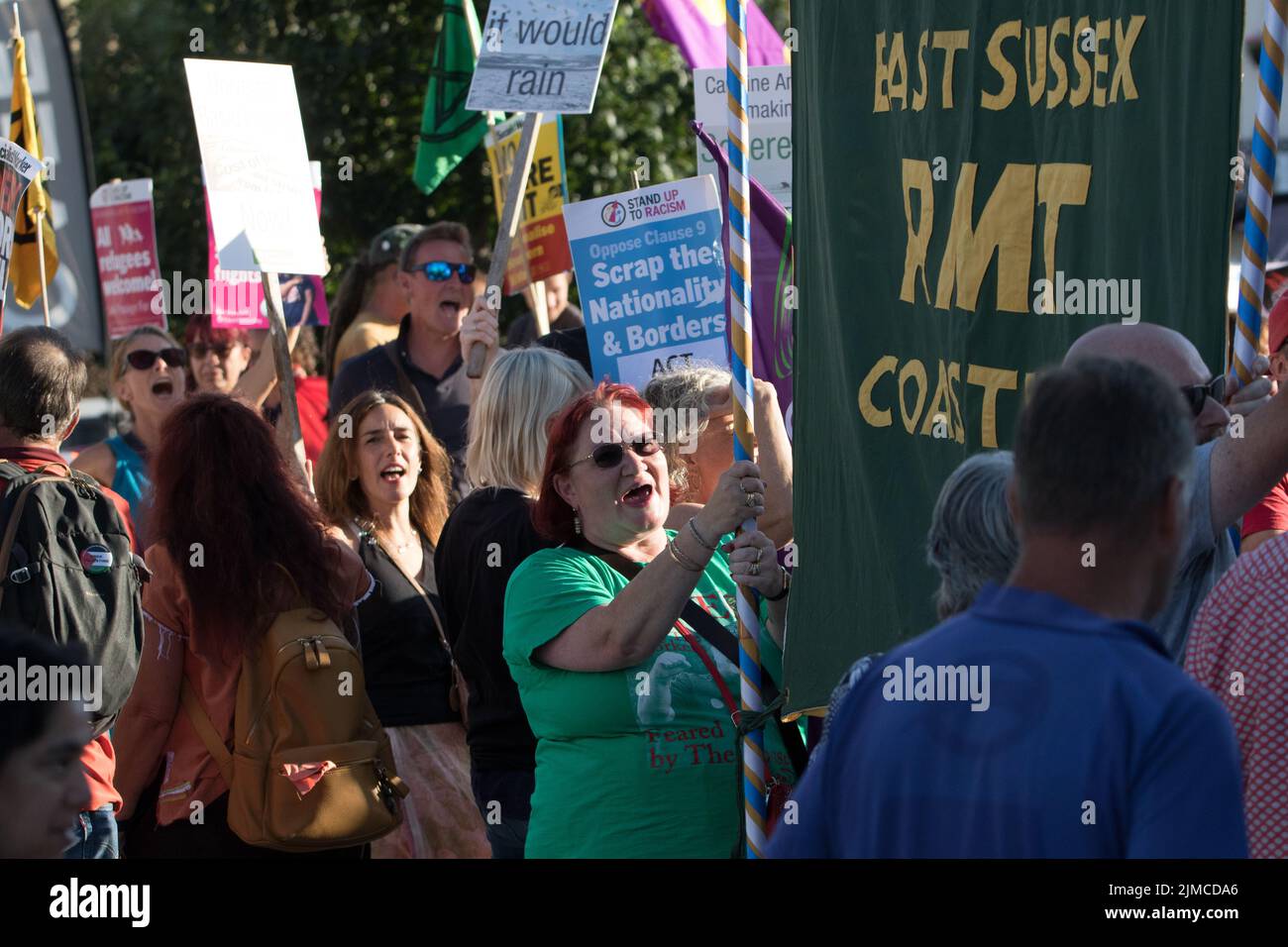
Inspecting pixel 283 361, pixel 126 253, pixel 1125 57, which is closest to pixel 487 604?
pixel 1125 57

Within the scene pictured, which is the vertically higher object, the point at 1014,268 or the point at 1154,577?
the point at 1014,268

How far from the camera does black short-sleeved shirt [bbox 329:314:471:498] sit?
6633 mm

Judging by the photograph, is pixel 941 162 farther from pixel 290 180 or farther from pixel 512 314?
pixel 512 314

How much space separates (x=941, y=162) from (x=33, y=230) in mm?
5193

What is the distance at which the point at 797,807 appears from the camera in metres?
2.28

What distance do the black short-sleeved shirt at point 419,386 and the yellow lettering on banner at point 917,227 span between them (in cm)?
311

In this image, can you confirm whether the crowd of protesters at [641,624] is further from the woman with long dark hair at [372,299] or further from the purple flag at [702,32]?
the purple flag at [702,32]

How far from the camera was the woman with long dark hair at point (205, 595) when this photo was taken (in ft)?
14.3

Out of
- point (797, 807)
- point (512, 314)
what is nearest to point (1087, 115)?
point (797, 807)

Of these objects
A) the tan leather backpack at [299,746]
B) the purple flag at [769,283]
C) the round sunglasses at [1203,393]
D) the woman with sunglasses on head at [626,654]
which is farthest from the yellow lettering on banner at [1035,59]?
the tan leather backpack at [299,746]

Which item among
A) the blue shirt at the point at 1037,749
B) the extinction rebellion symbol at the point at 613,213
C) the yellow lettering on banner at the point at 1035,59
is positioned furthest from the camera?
the extinction rebellion symbol at the point at 613,213

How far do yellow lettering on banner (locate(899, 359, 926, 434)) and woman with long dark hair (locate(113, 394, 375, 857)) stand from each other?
5.37 ft

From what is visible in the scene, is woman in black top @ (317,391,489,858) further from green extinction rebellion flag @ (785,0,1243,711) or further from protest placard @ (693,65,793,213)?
protest placard @ (693,65,793,213)

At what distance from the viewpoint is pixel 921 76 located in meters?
3.69
